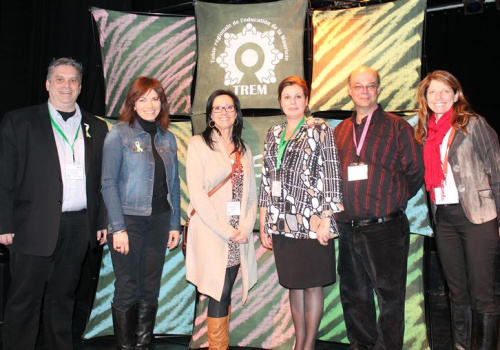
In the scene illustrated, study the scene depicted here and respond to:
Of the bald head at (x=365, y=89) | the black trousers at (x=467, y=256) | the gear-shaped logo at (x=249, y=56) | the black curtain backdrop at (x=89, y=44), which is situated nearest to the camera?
the black trousers at (x=467, y=256)

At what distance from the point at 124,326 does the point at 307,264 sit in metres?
1.16

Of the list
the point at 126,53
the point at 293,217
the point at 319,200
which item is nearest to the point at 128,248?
the point at 293,217

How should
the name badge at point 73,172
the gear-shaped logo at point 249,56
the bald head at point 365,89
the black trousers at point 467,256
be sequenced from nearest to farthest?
the black trousers at point 467,256 < the name badge at point 73,172 < the bald head at point 365,89 < the gear-shaped logo at point 249,56

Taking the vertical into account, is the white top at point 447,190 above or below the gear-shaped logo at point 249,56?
below

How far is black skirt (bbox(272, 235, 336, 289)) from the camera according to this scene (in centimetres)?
267

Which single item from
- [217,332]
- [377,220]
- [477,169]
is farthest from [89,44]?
[477,169]

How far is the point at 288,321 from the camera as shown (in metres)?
3.29

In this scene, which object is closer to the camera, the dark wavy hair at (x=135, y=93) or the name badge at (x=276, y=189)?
the name badge at (x=276, y=189)

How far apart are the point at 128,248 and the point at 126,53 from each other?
166 cm

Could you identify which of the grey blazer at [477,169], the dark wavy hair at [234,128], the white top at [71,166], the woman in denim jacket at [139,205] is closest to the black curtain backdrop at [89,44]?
the white top at [71,166]

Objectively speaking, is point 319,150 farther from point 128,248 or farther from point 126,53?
point 126,53

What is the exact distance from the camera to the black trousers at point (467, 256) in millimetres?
2648

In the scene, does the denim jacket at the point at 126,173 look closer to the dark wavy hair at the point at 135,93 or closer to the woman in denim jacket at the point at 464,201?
the dark wavy hair at the point at 135,93

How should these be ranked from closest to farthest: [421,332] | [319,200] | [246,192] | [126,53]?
[319,200] → [246,192] → [421,332] → [126,53]
